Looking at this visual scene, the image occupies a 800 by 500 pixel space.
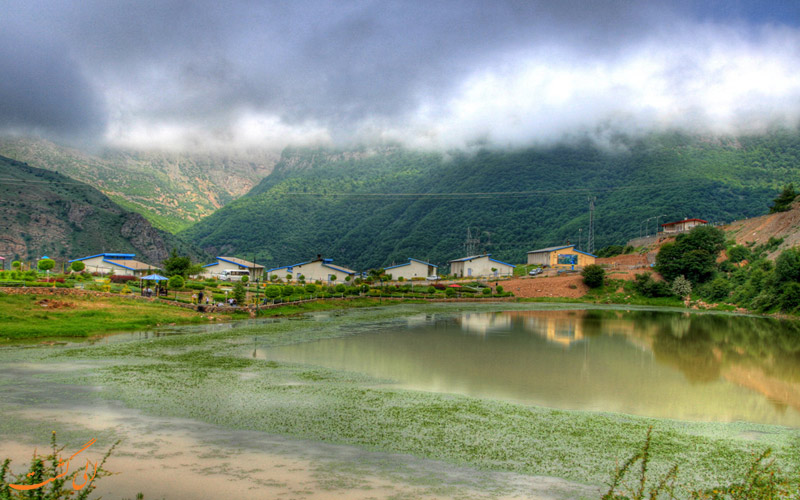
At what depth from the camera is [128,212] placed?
3659 inches

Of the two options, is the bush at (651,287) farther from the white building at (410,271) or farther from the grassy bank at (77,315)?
the grassy bank at (77,315)

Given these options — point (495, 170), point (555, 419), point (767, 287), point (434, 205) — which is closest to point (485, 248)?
point (434, 205)

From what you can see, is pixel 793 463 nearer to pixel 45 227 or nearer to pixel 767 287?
pixel 767 287

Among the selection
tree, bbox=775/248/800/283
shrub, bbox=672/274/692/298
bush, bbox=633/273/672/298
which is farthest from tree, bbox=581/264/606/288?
tree, bbox=775/248/800/283

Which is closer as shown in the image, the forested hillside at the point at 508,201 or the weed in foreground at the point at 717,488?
the weed in foreground at the point at 717,488

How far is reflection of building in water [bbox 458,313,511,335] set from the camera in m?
30.4

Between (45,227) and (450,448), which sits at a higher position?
(45,227)

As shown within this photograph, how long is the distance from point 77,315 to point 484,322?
22871mm

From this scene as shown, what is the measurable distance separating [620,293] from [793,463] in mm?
53023

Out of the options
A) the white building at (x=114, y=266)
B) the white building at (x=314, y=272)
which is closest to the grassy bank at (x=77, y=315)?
the white building at (x=114, y=266)

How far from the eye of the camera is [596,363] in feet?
64.7

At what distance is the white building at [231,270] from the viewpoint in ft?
207

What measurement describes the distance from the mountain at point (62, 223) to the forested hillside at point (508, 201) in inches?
931

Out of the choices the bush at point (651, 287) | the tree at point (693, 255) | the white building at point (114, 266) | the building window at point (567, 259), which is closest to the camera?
the white building at point (114, 266)
